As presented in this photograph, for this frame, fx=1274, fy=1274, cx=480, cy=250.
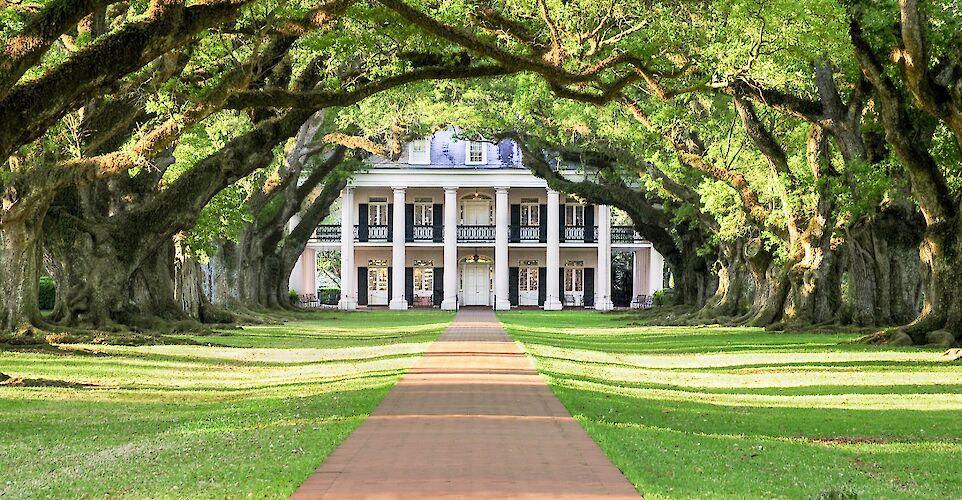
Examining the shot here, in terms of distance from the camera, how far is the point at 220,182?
27594mm

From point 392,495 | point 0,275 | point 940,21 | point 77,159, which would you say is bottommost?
point 392,495

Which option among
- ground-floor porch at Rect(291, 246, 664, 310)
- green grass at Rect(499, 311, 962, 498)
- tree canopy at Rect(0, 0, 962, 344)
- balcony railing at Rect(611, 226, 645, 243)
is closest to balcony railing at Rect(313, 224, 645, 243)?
ground-floor porch at Rect(291, 246, 664, 310)

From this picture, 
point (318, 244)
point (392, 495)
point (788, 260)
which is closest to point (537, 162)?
point (788, 260)

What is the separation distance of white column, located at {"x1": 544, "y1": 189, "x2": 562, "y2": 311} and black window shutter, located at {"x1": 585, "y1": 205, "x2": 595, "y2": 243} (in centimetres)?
196

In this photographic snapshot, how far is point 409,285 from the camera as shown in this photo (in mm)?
69312

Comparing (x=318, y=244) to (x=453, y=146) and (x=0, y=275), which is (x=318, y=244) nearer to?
(x=453, y=146)

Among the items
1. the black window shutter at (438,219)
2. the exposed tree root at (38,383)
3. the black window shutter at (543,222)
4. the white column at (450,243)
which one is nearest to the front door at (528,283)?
the black window shutter at (543,222)

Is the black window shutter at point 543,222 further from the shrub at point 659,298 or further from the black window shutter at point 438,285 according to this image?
the shrub at point 659,298

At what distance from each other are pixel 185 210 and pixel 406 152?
41191mm

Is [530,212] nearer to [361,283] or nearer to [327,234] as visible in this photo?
[361,283]

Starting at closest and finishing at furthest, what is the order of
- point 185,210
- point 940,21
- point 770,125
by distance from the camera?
point 940,21 → point 185,210 → point 770,125

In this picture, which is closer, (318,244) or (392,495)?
(392,495)

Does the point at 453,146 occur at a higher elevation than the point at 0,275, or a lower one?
higher

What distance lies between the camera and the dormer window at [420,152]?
68.5 meters
